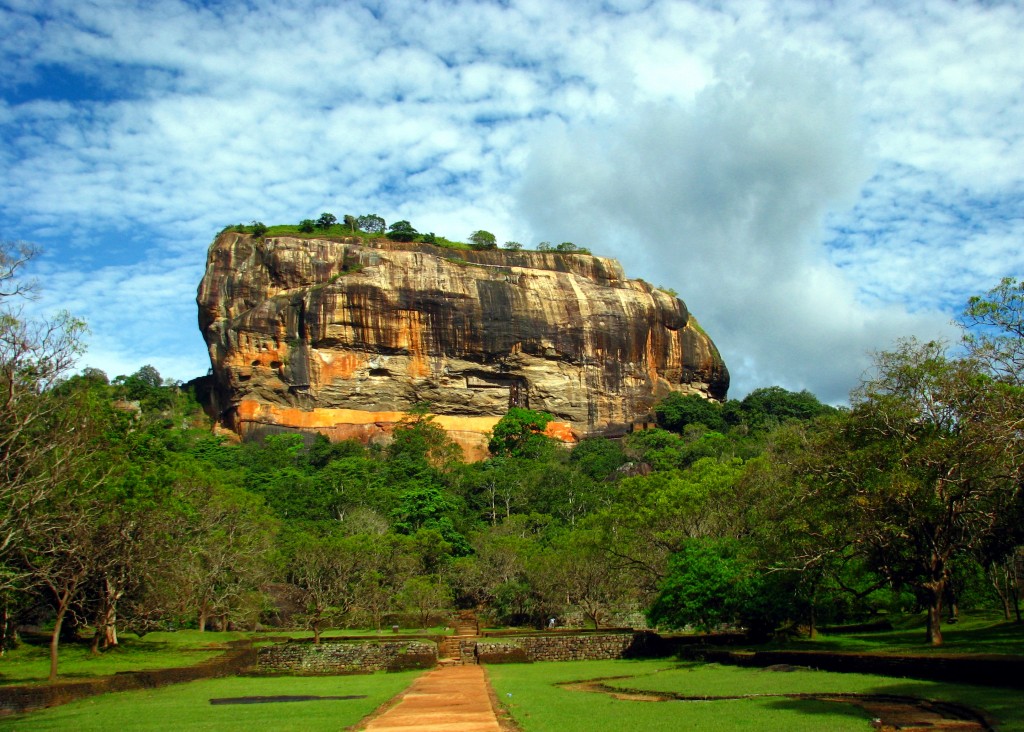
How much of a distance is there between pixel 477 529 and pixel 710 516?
2105 centimetres

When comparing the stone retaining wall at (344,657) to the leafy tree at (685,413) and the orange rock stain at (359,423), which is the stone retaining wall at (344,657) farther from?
the leafy tree at (685,413)

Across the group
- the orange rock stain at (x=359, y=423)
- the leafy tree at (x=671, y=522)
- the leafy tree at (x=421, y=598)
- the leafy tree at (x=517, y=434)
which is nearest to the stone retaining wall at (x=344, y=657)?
the leafy tree at (x=671, y=522)

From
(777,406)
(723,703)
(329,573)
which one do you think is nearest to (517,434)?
(777,406)

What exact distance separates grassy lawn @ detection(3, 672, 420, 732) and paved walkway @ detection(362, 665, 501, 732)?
1.56 feet

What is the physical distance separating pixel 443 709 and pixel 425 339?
57.6 metres

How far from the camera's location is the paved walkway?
1170 centimetres

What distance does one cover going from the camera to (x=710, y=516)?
96.4 feet

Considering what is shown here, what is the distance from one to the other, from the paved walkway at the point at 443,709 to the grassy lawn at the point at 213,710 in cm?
48

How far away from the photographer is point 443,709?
13.9 meters

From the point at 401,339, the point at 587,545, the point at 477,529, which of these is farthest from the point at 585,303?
the point at 587,545

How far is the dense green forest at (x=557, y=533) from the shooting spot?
58.6ft

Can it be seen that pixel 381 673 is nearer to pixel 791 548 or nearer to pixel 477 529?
pixel 791 548

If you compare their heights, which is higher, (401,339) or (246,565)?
(401,339)

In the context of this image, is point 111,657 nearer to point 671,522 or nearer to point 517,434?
point 671,522
